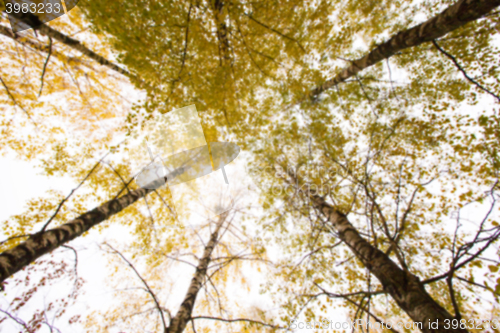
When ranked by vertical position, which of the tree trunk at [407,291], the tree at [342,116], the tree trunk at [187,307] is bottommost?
the tree trunk at [187,307]

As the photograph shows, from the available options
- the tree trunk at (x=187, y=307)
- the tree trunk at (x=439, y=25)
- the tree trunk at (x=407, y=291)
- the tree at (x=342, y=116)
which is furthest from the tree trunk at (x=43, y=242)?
the tree trunk at (x=439, y=25)

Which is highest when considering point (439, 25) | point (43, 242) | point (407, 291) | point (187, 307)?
point (439, 25)

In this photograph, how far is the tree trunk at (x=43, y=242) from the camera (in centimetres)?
233

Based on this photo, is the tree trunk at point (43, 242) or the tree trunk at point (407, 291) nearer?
the tree trunk at point (407, 291)

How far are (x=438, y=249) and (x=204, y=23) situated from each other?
7310 millimetres

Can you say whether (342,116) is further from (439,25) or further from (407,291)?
(407,291)

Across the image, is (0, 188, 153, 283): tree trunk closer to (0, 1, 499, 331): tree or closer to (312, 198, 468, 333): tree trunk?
(0, 1, 499, 331): tree

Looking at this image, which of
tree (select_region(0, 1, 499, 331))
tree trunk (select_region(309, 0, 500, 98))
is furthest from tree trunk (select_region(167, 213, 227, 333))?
tree trunk (select_region(309, 0, 500, 98))

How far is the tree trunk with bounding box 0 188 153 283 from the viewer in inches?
91.7

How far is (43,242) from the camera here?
8.84 ft

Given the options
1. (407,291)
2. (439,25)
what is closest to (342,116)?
(439,25)

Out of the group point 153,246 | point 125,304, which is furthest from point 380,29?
point 125,304

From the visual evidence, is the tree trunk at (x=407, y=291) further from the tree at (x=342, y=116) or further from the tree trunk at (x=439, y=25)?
the tree trunk at (x=439, y=25)

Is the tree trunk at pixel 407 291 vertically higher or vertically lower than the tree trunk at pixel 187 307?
higher
